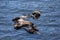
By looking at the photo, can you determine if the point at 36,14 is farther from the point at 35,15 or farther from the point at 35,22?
the point at 35,22

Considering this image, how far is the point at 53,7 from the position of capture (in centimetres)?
2556

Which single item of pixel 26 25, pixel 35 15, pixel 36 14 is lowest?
pixel 26 25

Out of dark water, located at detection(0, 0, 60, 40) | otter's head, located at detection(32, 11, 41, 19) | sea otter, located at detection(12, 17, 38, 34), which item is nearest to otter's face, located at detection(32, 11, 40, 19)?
otter's head, located at detection(32, 11, 41, 19)

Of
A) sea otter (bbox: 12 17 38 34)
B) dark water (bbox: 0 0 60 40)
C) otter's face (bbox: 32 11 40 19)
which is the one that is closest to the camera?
dark water (bbox: 0 0 60 40)

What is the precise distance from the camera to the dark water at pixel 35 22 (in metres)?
Answer: 19.2

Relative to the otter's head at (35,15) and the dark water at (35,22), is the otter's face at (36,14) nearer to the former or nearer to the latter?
the otter's head at (35,15)

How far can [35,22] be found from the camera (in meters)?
21.4

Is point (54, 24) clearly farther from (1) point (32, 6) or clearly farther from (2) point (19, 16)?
(1) point (32, 6)

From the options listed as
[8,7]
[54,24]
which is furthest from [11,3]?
[54,24]

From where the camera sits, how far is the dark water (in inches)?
755

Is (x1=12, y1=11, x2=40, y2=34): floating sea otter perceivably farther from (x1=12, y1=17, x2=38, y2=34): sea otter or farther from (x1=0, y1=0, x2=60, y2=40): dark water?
(x1=0, y1=0, x2=60, y2=40): dark water

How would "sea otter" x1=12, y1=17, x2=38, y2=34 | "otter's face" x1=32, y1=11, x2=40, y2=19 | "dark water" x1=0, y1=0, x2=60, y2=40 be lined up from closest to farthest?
"dark water" x1=0, y1=0, x2=60, y2=40 < "sea otter" x1=12, y1=17, x2=38, y2=34 < "otter's face" x1=32, y1=11, x2=40, y2=19

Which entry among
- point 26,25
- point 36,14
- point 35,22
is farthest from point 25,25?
point 36,14

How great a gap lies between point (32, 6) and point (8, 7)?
8.17 ft
